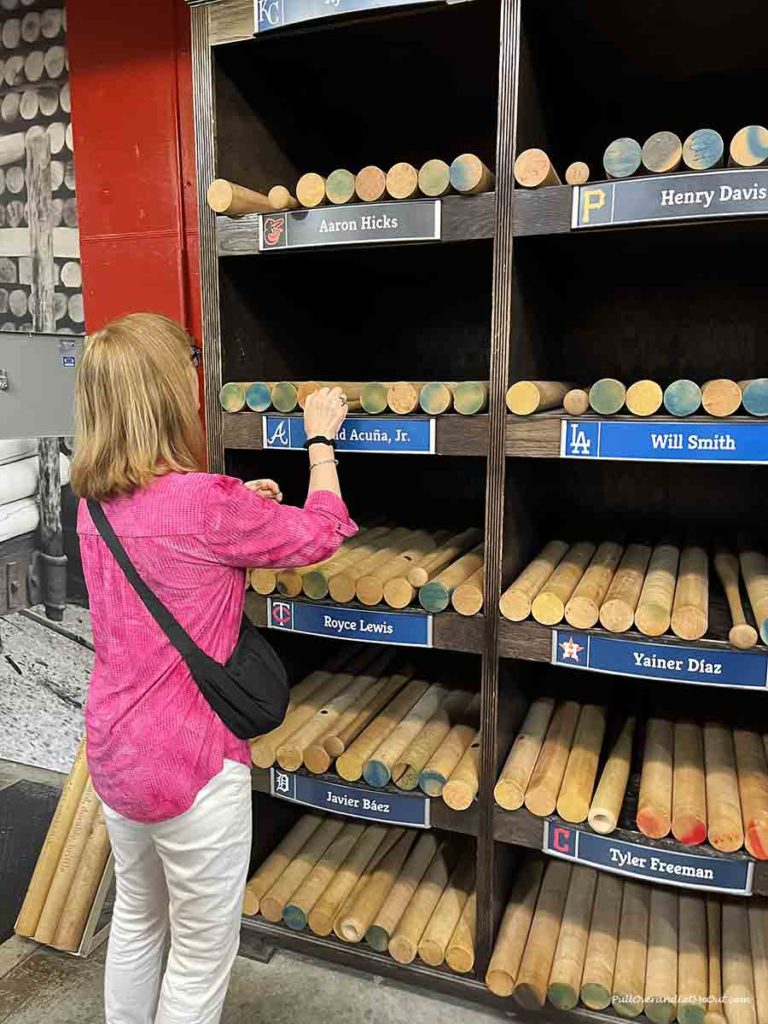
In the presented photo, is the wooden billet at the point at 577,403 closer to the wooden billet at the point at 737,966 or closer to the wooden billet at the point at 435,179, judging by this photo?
the wooden billet at the point at 435,179

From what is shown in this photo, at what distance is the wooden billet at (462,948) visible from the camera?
1916 millimetres

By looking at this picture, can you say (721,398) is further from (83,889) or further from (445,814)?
(83,889)

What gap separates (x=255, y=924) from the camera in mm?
2146

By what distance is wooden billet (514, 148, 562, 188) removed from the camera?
1.56 metres

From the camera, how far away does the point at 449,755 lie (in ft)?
6.35

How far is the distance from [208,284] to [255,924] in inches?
68.8

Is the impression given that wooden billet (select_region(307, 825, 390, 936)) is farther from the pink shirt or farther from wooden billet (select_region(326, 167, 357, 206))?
wooden billet (select_region(326, 167, 357, 206))

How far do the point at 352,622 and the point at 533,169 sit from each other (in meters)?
1.08

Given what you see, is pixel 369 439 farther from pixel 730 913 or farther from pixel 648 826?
pixel 730 913

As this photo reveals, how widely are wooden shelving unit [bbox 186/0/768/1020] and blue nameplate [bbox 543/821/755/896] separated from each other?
25mm

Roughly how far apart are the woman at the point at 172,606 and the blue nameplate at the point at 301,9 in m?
0.80

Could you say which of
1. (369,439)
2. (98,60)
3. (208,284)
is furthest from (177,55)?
(369,439)

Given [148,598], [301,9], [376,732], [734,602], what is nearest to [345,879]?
[376,732]

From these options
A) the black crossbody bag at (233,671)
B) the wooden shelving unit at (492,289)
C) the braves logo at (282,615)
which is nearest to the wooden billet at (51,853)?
the wooden shelving unit at (492,289)
